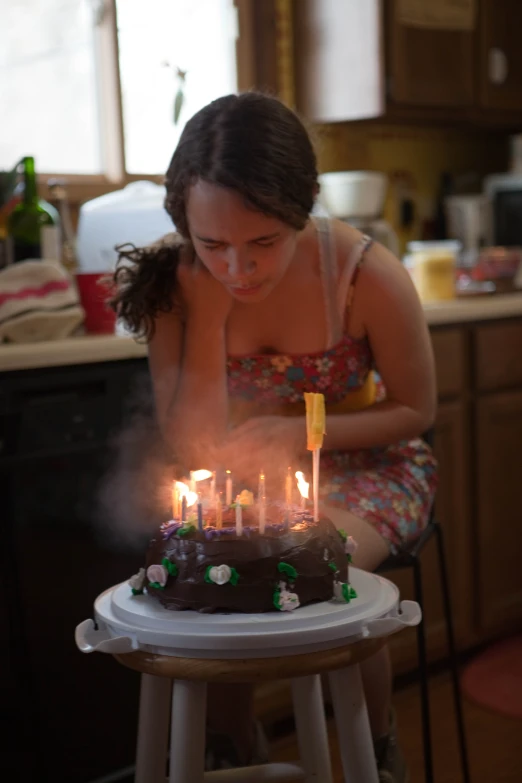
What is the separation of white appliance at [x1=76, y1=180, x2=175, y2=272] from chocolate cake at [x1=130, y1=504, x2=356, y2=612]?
1.20 metres

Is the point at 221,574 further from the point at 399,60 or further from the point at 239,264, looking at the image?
the point at 399,60

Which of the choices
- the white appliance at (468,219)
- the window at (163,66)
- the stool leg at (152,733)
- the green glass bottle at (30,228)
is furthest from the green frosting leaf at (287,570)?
the white appliance at (468,219)

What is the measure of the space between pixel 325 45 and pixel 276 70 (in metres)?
0.16

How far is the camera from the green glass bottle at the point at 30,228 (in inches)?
82.8

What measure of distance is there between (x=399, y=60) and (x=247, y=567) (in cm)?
219

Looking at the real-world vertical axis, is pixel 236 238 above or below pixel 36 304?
above

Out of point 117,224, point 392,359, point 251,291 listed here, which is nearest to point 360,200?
point 117,224

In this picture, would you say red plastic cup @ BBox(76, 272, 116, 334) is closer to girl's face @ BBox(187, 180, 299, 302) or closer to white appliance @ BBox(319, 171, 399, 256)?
girl's face @ BBox(187, 180, 299, 302)

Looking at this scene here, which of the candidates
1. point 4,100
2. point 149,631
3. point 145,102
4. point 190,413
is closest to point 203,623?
point 149,631

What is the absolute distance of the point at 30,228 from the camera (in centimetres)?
211

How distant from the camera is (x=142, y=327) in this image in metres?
1.65

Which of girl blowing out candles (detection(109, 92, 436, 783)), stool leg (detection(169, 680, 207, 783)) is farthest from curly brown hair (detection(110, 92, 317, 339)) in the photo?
stool leg (detection(169, 680, 207, 783))

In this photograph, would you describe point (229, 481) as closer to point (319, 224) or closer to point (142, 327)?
point (142, 327)

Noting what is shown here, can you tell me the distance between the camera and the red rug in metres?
2.37
